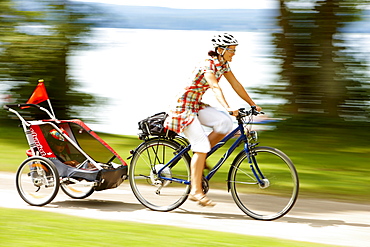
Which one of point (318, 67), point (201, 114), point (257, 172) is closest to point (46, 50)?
point (318, 67)

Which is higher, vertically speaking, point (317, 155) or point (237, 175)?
point (317, 155)

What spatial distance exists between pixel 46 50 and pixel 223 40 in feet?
28.8

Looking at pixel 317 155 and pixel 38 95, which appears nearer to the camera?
pixel 38 95

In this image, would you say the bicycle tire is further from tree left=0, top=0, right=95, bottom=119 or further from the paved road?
tree left=0, top=0, right=95, bottom=119

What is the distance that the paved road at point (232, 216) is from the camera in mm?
5859

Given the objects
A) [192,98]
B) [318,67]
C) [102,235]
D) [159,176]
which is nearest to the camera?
[102,235]

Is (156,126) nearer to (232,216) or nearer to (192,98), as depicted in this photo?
(192,98)

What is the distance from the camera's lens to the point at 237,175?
6461 mm

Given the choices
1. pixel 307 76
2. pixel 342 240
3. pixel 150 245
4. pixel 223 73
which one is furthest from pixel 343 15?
pixel 150 245

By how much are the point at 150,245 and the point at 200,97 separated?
72.8 inches

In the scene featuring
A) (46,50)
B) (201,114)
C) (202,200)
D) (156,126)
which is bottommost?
(202,200)

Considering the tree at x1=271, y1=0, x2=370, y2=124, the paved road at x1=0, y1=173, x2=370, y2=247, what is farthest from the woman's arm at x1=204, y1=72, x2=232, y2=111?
the tree at x1=271, y1=0, x2=370, y2=124

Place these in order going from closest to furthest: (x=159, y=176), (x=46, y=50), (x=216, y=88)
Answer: (x=216, y=88), (x=159, y=176), (x=46, y=50)

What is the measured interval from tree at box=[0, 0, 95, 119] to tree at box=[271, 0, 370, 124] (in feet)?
15.1
